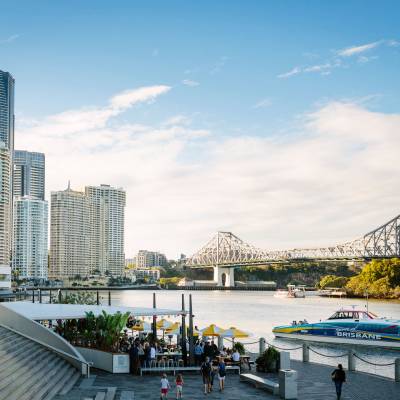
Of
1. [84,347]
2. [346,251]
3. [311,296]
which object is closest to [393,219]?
[346,251]

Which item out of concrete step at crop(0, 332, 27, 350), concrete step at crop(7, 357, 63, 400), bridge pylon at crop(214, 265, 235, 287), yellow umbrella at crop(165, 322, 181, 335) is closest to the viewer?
concrete step at crop(7, 357, 63, 400)

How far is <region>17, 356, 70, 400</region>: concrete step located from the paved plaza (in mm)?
597

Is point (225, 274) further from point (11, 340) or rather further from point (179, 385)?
point (179, 385)

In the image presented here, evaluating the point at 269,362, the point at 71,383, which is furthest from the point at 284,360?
the point at 71,383

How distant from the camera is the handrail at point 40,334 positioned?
74.5ft

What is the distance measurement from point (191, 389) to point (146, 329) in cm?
1468

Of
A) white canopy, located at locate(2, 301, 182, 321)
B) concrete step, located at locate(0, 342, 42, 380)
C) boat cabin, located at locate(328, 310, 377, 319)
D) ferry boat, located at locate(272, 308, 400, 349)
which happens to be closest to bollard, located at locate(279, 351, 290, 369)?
white canopy, located at locate(2, 301, 182, 321)

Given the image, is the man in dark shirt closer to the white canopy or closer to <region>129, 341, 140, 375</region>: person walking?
<region>129, 341, 140, 375</region>: person walking

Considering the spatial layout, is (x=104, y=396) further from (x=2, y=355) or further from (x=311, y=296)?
(x=311, y=296)

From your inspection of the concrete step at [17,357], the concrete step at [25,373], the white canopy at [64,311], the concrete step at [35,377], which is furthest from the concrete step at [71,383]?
the white canopy at [64,311]

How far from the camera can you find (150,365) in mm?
24562

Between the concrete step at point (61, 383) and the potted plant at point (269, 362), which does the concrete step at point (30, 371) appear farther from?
the potted plant at point (269, 362)

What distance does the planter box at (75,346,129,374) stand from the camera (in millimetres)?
23797

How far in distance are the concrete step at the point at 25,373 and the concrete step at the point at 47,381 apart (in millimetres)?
217
